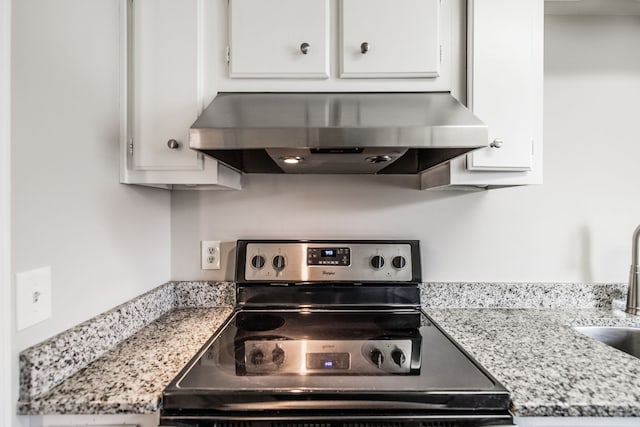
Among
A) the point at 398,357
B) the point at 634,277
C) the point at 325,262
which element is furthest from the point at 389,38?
the point at 634,277

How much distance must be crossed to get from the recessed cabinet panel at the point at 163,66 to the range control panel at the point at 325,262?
1.76 feet

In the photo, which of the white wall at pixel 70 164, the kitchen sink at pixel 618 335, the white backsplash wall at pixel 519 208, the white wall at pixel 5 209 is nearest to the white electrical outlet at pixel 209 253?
→ the white backsplash wall at pixel 519 208

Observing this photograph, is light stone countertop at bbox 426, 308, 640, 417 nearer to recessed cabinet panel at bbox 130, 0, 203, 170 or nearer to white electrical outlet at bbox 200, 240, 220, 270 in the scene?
white electrical outlet at bbox 200, 240, 220, 270

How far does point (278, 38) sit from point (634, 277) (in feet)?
5.18

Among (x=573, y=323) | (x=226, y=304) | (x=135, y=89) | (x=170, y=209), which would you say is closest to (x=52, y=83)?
(x=135, y=89)

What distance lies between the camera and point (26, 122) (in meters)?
0.75

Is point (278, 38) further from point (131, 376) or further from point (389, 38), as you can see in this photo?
point (131, 376)

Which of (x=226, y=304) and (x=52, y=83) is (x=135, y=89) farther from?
(x=226, y=304)

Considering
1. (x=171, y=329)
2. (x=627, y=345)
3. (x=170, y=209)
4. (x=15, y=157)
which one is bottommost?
(x=627, y=345)

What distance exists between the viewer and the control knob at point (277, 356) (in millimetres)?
915

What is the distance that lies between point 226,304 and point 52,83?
95cm

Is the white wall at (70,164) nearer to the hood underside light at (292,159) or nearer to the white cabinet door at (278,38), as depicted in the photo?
the white cabinet door at (278,38)

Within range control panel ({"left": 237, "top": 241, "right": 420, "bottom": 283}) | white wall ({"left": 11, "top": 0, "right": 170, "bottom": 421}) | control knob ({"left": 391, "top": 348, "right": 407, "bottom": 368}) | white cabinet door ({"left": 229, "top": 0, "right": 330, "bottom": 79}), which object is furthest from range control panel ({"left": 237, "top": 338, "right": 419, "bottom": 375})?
white cabinet door ({"left": 229, "top": 0, "right": 330, "bottom": 79})

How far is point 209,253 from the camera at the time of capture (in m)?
1.44
